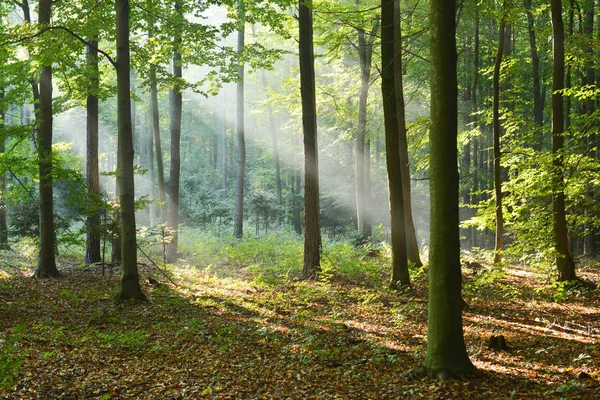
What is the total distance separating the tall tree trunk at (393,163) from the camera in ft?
30.5

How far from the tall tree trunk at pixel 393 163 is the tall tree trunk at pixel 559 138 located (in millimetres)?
3441

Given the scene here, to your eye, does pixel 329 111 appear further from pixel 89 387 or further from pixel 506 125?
pixel 89 387

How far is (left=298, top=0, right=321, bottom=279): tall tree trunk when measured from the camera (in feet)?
39.2

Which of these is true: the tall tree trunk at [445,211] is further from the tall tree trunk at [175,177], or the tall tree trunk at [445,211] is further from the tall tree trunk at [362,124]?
the tall tree trunk at [362,124]

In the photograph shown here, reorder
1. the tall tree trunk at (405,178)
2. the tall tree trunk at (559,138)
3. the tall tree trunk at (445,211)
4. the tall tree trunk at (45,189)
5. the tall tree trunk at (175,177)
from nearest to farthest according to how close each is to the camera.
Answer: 1. the tall tree trunk at (445,211)
2. the tall tree trunk at (559,138)
3. the tall tree trunk at (45,189)
4. the tall tree trunk at (405,178)
5. the tall tree trunk at (175,177)

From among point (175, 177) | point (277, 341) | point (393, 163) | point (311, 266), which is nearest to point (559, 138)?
point (393, 163)

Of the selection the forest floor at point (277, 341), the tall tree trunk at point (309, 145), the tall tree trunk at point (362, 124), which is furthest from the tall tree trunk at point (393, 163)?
the tall tree trunk at point (362, 124)

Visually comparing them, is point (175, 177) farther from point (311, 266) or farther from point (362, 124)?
point (362, 124)

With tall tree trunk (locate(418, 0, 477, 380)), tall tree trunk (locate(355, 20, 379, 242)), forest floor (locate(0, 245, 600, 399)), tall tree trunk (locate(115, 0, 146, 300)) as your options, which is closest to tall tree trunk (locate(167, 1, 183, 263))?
forest floor (locate(0, 245, 600, 399))

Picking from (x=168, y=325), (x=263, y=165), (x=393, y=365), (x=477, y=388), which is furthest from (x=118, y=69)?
(x=263, y=165)

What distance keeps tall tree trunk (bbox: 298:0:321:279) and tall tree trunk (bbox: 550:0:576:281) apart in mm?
5700

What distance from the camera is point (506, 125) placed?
531 inches

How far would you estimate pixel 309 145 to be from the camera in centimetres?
1212

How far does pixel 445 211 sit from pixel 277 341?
3675 millimetres
